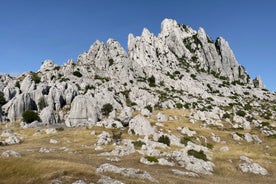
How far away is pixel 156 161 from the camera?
48062mm

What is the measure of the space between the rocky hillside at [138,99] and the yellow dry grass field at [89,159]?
319 cm

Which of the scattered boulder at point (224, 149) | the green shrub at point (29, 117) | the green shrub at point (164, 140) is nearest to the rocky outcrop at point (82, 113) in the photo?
the green shrub at point (29, 117)

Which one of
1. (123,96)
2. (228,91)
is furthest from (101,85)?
(228,91)

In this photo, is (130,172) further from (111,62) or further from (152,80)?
(111,62)

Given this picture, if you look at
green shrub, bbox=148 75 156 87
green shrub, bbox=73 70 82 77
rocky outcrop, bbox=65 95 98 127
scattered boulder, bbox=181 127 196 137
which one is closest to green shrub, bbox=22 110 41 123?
rocky outcrop, bbox=65 95 98 127

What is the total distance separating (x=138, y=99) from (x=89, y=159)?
94.4 meters

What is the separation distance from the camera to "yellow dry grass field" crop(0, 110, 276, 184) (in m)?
22.4

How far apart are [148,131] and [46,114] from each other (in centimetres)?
4516

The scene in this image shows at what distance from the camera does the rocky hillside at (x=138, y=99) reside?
81062 millimetres

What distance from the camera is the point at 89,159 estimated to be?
44.8 meters

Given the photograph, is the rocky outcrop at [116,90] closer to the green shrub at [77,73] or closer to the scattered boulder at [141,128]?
the green shrub at [77,73]

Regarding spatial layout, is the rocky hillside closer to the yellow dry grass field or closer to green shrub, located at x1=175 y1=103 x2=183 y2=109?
green shrub, located at x1=175 y1=103 x2=183 y2=109

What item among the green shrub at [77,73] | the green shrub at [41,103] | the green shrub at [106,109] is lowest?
the green shrub at [106,109]

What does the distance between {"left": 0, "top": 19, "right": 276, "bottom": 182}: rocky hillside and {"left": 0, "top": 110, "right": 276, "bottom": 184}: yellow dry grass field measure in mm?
3194
